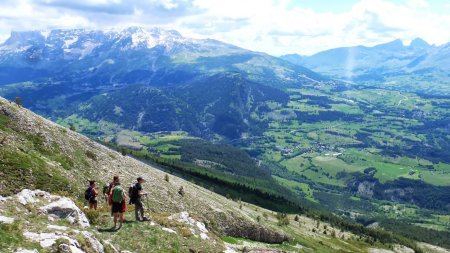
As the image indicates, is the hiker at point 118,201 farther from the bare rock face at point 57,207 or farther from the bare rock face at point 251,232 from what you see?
the bare rock face at point 251,232

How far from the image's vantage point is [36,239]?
103ft

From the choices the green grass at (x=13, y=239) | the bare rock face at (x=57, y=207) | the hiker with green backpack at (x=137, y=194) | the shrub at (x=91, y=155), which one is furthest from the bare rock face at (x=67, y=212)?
the shrub at (x=91, y=155)

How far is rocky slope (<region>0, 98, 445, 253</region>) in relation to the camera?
3356cm

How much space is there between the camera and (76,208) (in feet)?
134

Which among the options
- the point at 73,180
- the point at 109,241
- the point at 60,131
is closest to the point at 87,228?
the point at 109,241

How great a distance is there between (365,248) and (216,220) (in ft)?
268

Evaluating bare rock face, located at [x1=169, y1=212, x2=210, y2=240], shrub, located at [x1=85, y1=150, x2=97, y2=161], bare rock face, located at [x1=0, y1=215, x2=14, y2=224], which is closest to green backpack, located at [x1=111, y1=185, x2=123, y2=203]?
bare rock face, located at [x1=0, y1=215, x2=14, y2=224]

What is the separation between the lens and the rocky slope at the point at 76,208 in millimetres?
33562

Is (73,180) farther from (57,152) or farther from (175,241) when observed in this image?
(175,241)

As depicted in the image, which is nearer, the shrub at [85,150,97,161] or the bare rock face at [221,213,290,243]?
the shrub at [85,150,97,161]

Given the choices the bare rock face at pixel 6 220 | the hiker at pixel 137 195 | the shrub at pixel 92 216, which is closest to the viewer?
the bare rock face at pixel 6 220

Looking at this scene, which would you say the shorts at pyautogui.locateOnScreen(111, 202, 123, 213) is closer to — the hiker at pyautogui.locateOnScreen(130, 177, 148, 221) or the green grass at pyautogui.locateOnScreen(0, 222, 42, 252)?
the hiker at pyautogui.locateOnScreen(130, 177, 148, 221)

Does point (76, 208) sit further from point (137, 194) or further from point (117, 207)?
point (137, 194)

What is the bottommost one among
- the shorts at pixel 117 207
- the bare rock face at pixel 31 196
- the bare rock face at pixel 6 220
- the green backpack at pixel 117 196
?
the bare rock face at pixel 6 220
